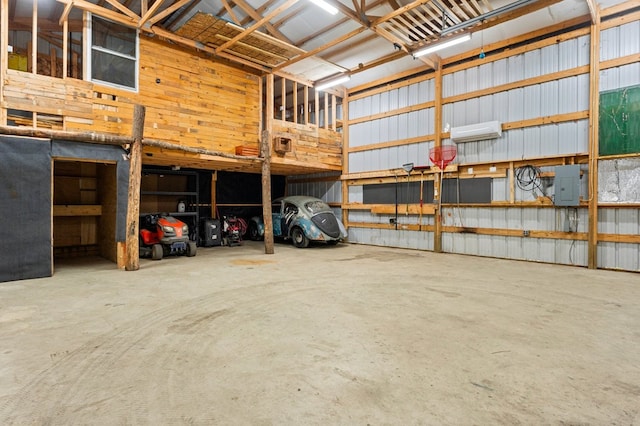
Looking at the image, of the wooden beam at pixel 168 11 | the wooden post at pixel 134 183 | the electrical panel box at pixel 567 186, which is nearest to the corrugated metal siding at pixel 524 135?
the electrical panel box at pixel 567 186

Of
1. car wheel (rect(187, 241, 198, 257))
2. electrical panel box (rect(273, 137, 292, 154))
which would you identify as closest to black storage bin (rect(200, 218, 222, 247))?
car wheel (rect(187, 241, 198, 257))

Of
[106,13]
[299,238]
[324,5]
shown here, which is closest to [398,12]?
[324,5]

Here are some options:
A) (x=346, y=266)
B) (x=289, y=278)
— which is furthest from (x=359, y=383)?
(x=346, y=266)

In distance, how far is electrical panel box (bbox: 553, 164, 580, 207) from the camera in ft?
20.7

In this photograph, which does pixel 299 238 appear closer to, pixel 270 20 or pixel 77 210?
pixel 77 210

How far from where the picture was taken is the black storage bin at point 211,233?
9.33 meters

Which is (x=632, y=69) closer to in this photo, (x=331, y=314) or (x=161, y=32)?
(x=331, y=314)

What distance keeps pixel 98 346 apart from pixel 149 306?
1.07m

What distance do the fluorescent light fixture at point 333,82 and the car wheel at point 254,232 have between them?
4.85 meters

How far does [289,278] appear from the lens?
5.20 m

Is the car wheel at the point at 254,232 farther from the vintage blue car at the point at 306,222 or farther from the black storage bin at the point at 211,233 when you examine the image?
the black storage bin at the point at 211,233

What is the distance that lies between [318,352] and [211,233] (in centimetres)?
748

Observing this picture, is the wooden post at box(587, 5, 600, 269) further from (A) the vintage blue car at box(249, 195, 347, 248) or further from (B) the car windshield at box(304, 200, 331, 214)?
(B) the car windshield at box(304, 200, 331, 214)

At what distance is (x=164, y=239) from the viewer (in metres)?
7.05
